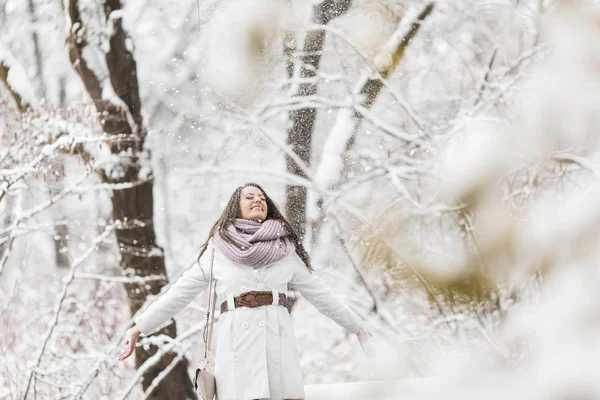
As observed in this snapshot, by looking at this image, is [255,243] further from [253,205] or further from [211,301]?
[211,301]

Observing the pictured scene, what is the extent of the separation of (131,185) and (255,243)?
2.28 metres

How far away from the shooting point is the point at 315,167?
4527mm

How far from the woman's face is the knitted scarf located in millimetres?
36

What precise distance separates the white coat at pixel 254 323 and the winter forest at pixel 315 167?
1864mm

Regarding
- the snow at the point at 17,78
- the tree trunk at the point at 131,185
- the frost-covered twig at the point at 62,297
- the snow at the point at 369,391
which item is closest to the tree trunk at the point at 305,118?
the tree trunk at the point at 131,185

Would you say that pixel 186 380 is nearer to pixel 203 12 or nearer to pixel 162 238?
pixel 162 238

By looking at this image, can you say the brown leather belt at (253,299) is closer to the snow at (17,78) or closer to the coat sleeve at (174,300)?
the coat sleeve at (174,300)

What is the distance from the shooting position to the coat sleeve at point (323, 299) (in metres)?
2.50

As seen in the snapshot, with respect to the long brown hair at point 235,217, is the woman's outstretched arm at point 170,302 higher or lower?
lower

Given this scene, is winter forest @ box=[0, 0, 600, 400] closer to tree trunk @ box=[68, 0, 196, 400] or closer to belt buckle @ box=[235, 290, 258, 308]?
tree trunk @ box=[68, 0, 196, 400]

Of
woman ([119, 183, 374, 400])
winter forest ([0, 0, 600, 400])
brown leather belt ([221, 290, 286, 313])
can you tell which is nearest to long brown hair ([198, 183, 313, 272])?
woman ([119, 183, 374, 400])

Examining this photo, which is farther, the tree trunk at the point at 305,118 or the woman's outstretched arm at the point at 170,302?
the tree trunk at the point at 305,118

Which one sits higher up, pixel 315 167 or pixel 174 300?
pixel 315 167

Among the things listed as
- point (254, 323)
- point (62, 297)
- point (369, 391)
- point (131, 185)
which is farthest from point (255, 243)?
point (62, 297)
